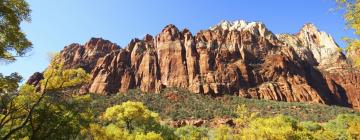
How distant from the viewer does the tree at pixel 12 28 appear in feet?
53.5

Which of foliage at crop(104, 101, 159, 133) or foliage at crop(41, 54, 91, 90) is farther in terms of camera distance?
foliage at crop(104, 101, 159, 133)

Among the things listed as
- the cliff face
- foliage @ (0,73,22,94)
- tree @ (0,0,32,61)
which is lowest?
foliage @ (0,73,22,94)

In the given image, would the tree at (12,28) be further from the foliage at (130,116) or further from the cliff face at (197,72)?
the cliff face at (197,72)

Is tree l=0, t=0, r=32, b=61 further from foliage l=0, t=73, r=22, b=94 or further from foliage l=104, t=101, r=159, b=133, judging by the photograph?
foliage l=104, t=101, r=159, b=133

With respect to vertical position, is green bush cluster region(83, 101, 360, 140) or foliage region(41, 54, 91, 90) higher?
foliage region(41, 54, 91, 90)

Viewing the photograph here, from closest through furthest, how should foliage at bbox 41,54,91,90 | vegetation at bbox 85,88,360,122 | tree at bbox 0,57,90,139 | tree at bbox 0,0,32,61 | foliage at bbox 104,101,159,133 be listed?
tree at bbox 0,0,32,61 < tree at bbox 0,57,90,139 < foliage at bbox 41,54,91,90 < foliage at bbox 104,101,159,133 < vegetation at bbox 85,88,360,122

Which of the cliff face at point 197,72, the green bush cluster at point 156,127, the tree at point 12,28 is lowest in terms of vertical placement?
the green bush cluster at point 156,127

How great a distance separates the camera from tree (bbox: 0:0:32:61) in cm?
1630

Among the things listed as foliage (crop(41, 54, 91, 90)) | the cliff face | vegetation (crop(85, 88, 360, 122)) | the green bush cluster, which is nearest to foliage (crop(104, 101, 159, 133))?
the green bush cluster

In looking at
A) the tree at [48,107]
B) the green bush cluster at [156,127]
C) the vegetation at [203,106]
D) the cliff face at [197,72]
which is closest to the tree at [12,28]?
the tree at [48,107]

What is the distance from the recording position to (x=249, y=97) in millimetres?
167250

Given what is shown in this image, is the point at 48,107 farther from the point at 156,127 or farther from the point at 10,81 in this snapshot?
the point at 156,127

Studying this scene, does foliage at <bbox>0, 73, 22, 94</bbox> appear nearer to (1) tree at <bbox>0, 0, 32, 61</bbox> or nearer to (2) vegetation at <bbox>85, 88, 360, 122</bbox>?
(1) tree at <bbox>0, 0, 32, 61</bbox>

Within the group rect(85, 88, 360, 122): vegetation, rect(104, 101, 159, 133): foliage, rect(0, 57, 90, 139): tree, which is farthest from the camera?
rect(85, 88, 360, 122): vegetation
